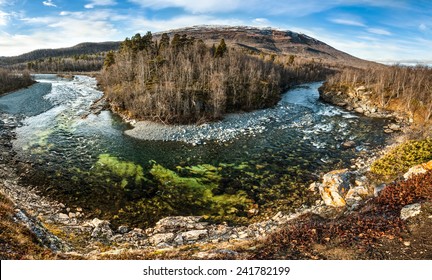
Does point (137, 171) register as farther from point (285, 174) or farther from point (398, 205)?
point (398, 205)

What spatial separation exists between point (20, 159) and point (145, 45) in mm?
52733

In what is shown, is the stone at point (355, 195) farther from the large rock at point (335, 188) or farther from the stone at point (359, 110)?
the stone at point (359, 110)

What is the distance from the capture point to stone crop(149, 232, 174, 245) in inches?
559

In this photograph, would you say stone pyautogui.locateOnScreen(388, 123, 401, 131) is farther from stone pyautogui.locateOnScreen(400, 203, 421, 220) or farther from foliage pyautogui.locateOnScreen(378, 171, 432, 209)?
stone pyautogui.locateOnScreen(400, 203, 421, 220)

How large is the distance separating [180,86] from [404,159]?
34570 millimetres

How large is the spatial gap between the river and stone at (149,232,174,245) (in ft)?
7.15

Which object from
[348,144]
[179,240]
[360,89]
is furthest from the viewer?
[360,89]

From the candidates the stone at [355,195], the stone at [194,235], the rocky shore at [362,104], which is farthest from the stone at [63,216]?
the rocky shore at [362,104]

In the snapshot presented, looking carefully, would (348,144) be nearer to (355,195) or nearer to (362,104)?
(355,195)

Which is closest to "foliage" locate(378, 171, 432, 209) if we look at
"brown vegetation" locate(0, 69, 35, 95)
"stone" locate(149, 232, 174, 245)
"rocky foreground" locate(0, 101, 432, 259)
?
"rocky foreground" locate(0, 101, 432, 259)

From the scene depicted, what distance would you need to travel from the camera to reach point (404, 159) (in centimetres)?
1938

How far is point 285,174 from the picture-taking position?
2303 centimetres

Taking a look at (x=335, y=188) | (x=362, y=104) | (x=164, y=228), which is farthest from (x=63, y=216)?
(x=362, y=104)

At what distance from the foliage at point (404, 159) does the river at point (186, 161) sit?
479 centimetres
